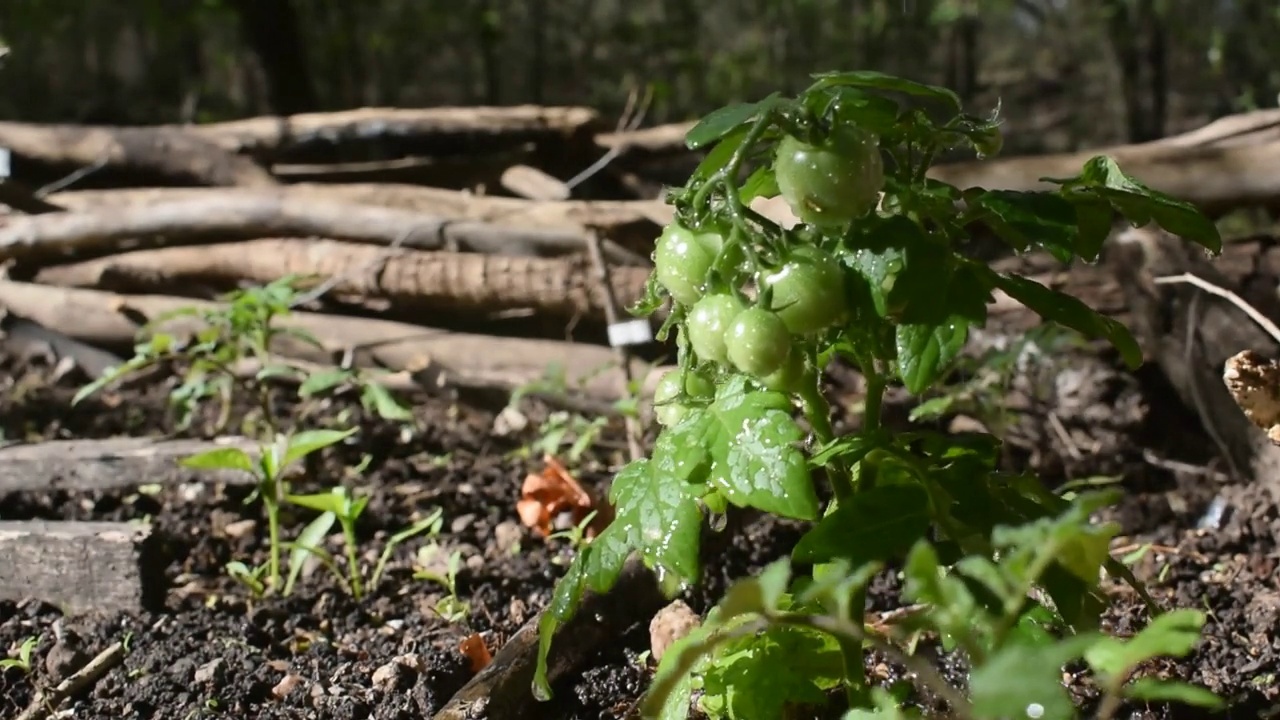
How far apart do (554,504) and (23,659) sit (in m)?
0.89

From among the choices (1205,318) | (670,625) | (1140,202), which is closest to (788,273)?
(1140,202)

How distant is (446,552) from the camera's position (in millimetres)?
2102

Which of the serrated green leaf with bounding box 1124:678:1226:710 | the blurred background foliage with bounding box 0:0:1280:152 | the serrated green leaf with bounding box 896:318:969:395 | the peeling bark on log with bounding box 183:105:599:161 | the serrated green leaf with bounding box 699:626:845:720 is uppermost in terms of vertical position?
the serrated green leaf with bounding box 896:318:969:395

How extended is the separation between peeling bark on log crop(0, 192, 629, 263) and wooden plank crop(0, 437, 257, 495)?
1021 mm

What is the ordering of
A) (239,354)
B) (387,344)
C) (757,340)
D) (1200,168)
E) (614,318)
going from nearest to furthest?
(757,340)
(614,318)
(239,354)
(1200,168)
(387,344)

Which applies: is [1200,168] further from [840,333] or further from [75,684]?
Answer: [75,684]

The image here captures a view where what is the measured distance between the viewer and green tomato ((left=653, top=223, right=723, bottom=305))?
996 mm

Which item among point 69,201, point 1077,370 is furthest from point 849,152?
point 69,201

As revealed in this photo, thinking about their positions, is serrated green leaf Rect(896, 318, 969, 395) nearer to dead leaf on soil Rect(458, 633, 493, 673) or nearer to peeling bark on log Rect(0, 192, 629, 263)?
dead leaf on soil Rect(458, 633, 493, 673)

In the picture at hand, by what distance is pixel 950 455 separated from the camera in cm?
113

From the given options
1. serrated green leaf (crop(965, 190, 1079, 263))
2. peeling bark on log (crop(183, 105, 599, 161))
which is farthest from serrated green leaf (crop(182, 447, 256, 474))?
peeling bark on log (crop(183, 105, 599, 161))

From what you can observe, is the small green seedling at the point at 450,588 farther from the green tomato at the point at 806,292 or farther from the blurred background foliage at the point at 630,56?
the blurred background foliage at the point at 630,56

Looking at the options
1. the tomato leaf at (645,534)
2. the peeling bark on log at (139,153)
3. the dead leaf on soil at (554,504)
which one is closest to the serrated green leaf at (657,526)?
the tomato leaf at (645,534)

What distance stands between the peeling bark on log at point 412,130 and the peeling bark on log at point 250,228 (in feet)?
1.34
